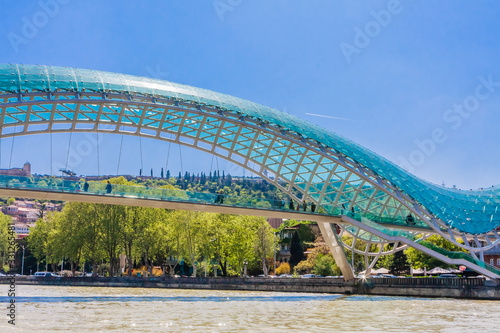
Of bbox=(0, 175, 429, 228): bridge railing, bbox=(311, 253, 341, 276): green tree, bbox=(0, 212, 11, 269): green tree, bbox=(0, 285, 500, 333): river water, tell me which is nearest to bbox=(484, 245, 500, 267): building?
bbox=(311, 253, 341, 276): green tree

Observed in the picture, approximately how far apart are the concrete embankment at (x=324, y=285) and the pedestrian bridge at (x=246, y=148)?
2.44 m

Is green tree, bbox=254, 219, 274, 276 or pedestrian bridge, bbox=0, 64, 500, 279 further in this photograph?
green tree, bbox=254, 219, 274, 276

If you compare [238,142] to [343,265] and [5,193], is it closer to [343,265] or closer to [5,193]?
[343,265]

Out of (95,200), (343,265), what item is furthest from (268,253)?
(95,200)

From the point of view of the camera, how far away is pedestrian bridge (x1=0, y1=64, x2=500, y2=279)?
44.3 m

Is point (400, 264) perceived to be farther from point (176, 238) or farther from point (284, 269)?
point (176, 238)

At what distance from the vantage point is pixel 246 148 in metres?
57.4

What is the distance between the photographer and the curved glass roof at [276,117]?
43.6 meters

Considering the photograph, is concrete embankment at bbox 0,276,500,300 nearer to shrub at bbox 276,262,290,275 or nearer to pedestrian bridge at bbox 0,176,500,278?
pedestrian bridge at bbox 0,176,500,278

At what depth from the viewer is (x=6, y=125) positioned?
45.1m

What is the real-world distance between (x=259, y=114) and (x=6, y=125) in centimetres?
2092

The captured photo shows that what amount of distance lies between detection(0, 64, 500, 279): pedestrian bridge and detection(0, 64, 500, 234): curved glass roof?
10 cm

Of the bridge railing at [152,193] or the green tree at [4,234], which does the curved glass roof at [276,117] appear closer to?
the bridge railing at [152,193]

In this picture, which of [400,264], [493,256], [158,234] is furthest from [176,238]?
[493,256]
